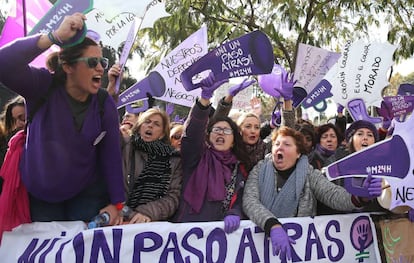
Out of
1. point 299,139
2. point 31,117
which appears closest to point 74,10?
point 31,117

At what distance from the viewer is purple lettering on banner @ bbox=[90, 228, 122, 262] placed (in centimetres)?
278

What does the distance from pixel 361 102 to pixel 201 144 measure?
253cm

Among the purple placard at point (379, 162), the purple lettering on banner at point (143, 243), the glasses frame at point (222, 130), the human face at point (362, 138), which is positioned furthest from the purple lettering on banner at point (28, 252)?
the human face at point (362, 138)

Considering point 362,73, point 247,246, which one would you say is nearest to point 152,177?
point 247,246

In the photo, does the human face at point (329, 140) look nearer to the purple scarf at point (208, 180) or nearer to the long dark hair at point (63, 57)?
the purple scarf at point (208, 180)

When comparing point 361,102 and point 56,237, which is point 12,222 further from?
point 361,102

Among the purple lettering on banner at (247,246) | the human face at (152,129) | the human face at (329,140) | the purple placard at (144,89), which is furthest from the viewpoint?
the purple placard at (144,89)

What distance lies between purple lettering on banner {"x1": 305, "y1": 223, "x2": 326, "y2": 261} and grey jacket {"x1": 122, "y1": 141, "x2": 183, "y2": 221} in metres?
0.87

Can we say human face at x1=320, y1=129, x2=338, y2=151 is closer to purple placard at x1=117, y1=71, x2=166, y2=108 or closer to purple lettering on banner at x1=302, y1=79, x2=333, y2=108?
purple lettering on banner at x1=302, y1=79, x2=333, y2=108

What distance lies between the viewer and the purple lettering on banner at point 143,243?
285cm

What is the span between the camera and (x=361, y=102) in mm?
5059

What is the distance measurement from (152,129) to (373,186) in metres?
1.52

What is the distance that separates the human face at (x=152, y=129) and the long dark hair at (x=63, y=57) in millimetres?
895

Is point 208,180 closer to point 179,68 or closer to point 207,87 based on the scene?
point 207,87
